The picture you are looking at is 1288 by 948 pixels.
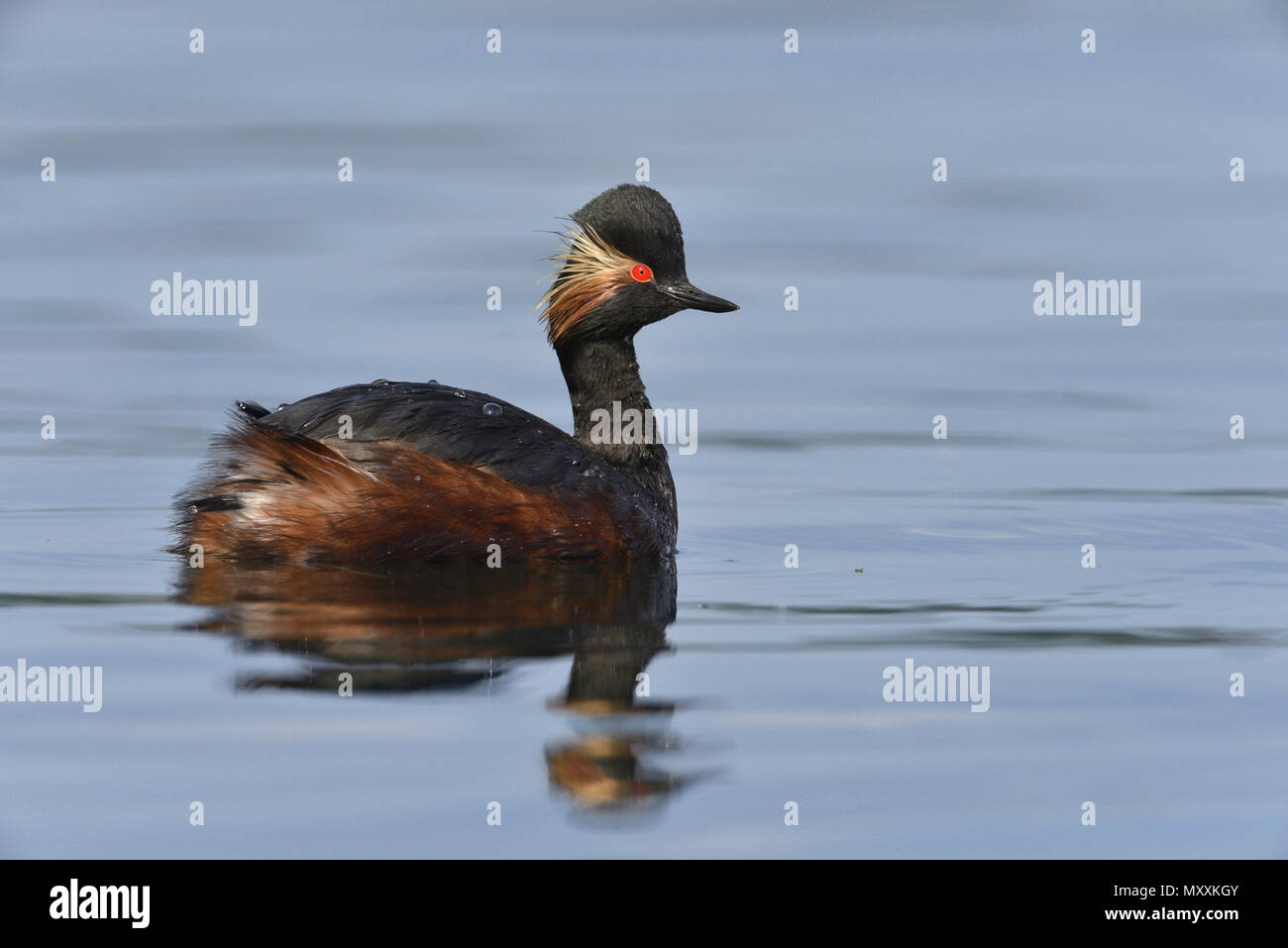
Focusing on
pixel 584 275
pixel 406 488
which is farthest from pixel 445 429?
pixel 584 275

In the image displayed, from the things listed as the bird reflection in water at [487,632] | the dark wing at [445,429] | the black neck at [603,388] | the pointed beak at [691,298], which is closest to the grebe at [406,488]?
the dark wing at [445,429]

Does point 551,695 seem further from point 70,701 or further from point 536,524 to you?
point 536,524

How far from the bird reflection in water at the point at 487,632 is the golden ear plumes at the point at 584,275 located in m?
1.57

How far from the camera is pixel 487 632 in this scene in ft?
28.3

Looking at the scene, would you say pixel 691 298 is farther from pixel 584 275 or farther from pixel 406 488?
pixel 406 488

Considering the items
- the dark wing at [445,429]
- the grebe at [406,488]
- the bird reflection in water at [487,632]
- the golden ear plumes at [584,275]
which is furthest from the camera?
the golden ear plumes at [584,275]

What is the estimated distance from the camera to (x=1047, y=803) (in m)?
6.75

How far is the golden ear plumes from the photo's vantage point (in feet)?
37.1

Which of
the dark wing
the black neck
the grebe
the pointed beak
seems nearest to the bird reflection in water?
the grebe

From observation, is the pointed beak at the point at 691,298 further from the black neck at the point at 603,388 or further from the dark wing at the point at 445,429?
the dark wing at the point at 445,429

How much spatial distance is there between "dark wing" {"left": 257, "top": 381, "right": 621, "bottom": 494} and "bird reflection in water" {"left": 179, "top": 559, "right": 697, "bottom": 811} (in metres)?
0.47

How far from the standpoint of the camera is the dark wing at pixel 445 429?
10.1 metres

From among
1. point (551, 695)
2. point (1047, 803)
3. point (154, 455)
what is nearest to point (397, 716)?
point (551, 695)

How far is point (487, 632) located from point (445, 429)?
179cm
